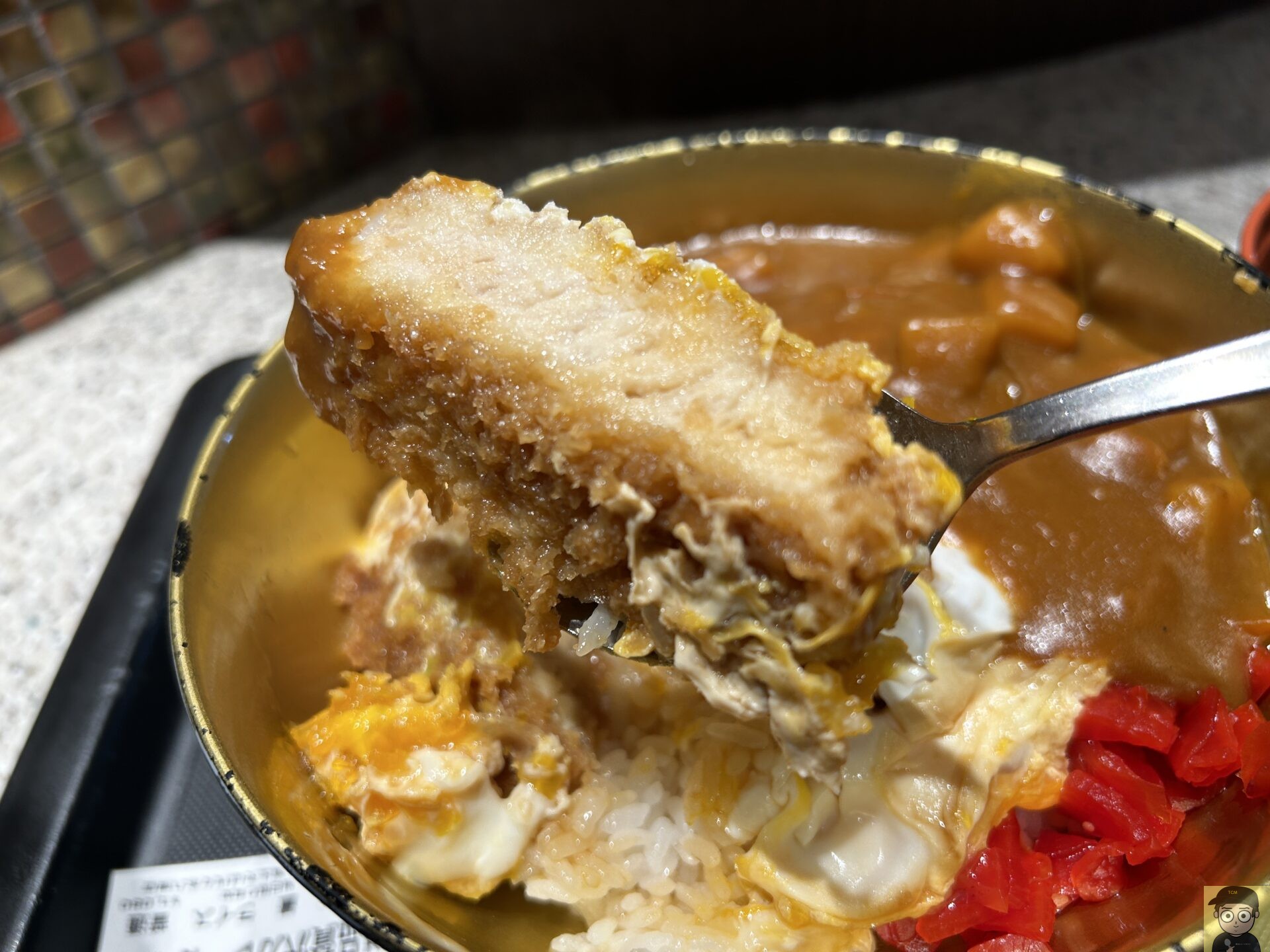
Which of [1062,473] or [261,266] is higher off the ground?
[261,266]

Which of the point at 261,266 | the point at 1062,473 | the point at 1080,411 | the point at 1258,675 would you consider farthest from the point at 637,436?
the point at 261,266

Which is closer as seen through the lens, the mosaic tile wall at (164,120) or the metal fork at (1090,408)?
the metal fork at (1090,408)

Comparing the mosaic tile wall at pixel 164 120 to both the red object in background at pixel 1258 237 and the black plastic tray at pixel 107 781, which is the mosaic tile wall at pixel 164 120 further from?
the red object in background at pixel 1258 237

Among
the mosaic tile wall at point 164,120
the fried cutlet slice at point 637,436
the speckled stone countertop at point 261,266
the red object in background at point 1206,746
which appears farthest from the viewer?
the mosaic tile wall at point 164,120

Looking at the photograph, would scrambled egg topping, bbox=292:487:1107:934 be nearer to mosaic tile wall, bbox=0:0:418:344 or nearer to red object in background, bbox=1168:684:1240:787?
red object in background, bbox=1168:684:1240:787

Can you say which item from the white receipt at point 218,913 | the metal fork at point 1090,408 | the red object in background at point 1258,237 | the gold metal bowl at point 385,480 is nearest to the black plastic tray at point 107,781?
the white receipt at point 218,913

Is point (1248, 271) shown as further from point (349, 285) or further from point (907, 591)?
point (349, 285)

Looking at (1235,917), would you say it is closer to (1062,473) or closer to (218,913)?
(1062,473)
